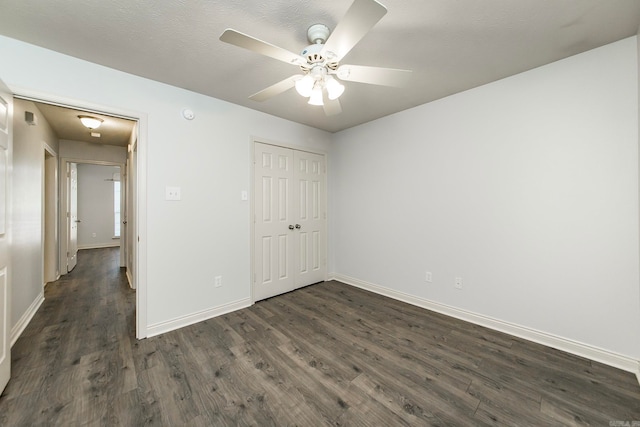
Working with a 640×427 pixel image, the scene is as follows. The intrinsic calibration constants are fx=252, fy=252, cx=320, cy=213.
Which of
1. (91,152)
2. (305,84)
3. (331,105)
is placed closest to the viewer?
(305,84)

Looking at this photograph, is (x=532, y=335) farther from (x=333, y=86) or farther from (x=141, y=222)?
(x=141, y=222)

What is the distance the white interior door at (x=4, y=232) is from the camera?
5.23ft

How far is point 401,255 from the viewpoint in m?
3.21

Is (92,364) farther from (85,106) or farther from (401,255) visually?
(401,255)

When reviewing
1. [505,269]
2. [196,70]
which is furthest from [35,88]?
[505,269]

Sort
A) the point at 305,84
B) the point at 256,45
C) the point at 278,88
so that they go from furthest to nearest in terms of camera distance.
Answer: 1. the point at 278,88
2. the point at 305,84
3. the point at 256,45

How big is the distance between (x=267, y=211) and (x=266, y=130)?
104 cm

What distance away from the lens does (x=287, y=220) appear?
3.52 m

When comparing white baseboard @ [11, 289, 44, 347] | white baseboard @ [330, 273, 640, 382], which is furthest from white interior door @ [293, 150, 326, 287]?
white baseboard @ [11, 289, 44, 347]

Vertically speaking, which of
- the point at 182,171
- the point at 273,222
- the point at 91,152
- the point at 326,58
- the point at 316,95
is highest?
the point at 91,152

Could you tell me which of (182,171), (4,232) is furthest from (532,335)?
(4,232)

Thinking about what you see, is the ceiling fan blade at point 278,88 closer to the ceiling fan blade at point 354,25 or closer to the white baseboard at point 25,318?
the ceiling fan blade at point 354,25

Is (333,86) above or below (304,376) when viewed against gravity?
above

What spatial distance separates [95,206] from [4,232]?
22.9 feet
